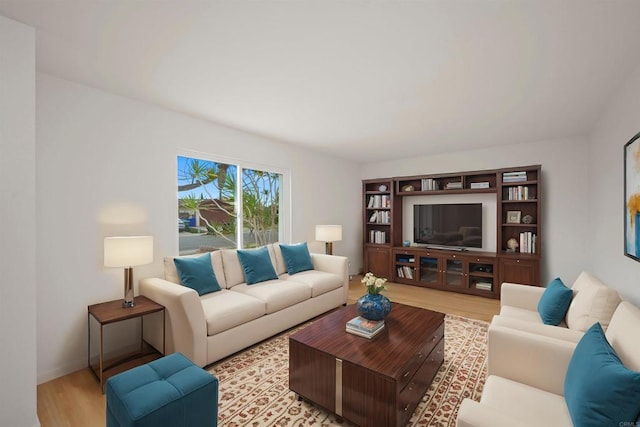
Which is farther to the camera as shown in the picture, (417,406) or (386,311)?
(386,311)

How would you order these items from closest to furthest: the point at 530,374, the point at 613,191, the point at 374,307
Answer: the point at 530,374 < the point at 374,307 < the point at 613,191

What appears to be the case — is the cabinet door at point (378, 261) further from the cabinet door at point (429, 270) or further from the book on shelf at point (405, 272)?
the cabinet door at point (429, 270)

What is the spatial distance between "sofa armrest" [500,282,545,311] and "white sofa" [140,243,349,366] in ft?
6.09

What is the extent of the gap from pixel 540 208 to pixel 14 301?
5.54 m

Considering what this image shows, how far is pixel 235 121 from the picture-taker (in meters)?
3.41

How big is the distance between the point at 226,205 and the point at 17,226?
2211 mm

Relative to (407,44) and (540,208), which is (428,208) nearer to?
(540,208)

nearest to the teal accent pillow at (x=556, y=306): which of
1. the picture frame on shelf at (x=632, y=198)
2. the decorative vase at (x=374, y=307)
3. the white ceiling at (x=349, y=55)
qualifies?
the picture frame on shelf at (x=632, y=198)

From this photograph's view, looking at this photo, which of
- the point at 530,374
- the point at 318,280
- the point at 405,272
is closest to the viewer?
the point at 530,374

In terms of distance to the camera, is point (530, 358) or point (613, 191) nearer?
point (530, 358)

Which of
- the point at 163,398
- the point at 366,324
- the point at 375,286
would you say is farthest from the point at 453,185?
the point at 163,398

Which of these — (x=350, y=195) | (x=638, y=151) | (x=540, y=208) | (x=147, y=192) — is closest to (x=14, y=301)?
(x=147, y=192)

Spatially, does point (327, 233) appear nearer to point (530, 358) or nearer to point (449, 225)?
point (449, 225)

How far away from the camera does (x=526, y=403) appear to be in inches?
54.7
